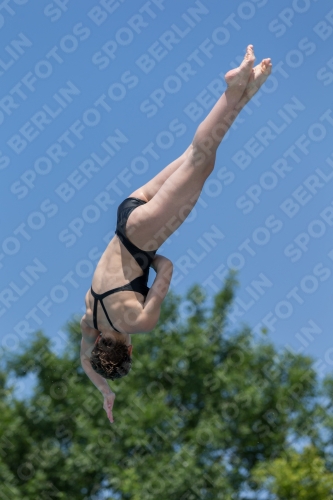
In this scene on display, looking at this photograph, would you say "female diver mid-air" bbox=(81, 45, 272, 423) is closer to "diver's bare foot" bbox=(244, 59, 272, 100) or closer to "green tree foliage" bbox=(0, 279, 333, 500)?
"diver's bare foot" bbox=(244, 59, 272, 100)

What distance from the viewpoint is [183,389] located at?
1909 cm

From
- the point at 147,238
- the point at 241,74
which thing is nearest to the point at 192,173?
the point at 147,238

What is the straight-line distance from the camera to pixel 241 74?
554 cm

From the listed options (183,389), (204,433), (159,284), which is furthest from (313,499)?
(159,284)

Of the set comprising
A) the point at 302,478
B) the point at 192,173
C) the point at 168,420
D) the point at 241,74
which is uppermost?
the point at 241,74

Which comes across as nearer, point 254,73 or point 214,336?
point 254,73

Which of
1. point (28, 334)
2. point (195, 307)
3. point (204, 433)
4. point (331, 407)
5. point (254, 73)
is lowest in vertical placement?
point (331, 407)

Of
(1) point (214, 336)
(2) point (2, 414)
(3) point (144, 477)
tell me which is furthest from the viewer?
(1) point (214, 336)

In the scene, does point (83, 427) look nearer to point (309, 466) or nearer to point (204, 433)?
point (204, 433)

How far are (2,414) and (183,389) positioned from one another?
4.41 metres

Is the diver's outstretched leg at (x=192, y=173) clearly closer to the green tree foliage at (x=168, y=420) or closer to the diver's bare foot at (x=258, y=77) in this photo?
the diver's bare foot at (x=258, y=77)

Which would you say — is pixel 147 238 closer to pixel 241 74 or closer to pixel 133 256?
pixel 133 256

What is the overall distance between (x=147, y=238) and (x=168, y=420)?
12780mm

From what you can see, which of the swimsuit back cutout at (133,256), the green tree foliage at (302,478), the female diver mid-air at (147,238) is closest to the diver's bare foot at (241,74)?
the female diver mid-air at (147,238)
